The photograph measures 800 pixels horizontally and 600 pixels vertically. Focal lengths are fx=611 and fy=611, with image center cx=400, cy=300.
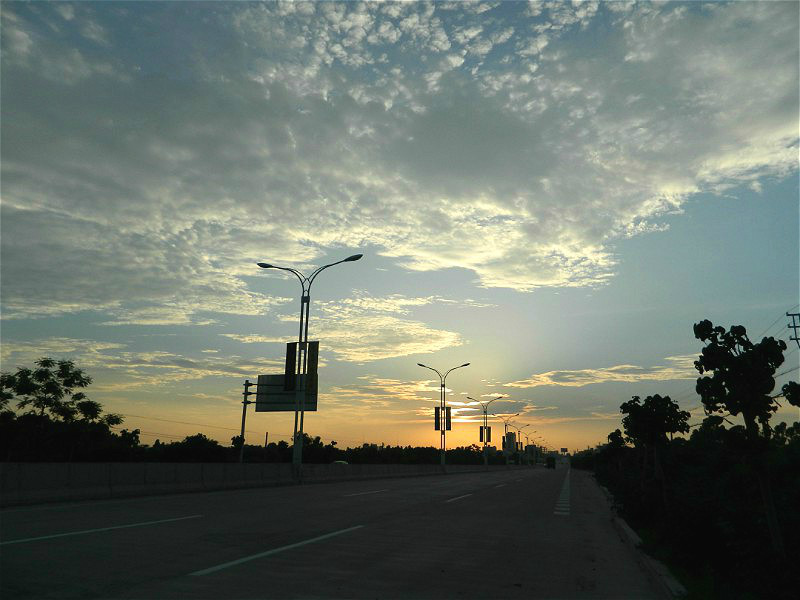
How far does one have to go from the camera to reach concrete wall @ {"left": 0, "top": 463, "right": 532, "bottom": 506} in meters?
17.4

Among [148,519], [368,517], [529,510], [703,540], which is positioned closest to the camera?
[703,540]

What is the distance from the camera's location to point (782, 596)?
19.5 ft

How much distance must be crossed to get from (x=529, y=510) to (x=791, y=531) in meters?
12.6

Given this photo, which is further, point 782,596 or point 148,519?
point 148,519

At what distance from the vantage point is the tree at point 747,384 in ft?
25.2

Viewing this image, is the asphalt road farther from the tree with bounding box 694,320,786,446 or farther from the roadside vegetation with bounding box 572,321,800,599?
the tree with bounding box 694,320,786,446

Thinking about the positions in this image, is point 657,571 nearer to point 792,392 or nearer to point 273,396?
point 792,392

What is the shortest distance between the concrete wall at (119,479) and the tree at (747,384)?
686 inches

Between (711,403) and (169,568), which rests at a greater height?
(711,403)

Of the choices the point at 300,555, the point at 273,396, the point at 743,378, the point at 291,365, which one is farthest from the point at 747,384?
the point at 273,396

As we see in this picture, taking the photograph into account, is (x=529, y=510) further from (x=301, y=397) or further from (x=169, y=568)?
(x=301, y=397)

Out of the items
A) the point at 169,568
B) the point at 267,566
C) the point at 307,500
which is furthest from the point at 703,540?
the point at 307,500

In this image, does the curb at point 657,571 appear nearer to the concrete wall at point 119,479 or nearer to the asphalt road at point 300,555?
the asphalt road at point 300,555

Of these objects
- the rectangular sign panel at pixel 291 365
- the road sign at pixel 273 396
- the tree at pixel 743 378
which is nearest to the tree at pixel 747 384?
the tree at pixel 743 378
